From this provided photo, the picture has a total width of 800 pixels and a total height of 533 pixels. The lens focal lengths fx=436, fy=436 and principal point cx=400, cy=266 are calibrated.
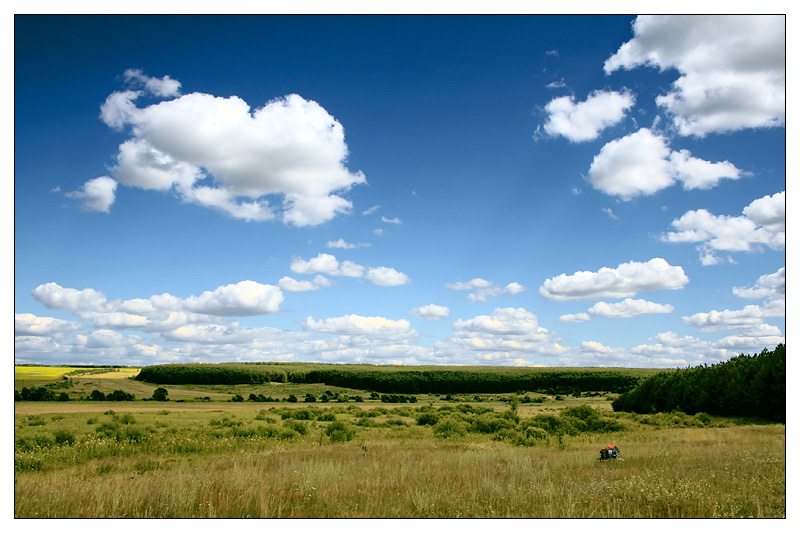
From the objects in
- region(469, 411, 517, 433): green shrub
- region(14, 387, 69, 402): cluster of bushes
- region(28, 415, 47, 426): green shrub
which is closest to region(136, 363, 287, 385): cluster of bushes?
region(14, 387, 69, 402): cluster of bushes

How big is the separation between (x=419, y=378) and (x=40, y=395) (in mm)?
98860

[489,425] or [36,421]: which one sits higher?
[36,421]

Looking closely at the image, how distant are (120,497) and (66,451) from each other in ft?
56.7

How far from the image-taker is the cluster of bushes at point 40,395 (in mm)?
64312

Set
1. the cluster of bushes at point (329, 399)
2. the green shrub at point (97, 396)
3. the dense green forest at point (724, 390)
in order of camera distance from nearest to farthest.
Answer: the dense green forest at point (724, 390) → the green shrub at point (97, 396) → the cluster of bushes at point (329, 399)

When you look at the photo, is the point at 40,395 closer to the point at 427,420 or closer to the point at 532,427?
the point at 427,420

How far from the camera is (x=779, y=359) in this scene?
3712 centimetres

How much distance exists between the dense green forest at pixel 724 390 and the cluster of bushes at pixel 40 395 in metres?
84.2

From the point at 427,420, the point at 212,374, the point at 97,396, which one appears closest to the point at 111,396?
the point at 97,396

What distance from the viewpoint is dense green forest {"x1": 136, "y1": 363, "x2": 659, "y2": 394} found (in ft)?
447

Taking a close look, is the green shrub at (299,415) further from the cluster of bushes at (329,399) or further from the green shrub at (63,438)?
the cluster of bushes at (329,399)

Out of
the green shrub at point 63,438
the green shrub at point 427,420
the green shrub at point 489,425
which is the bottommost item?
the green shrub at point 427,420

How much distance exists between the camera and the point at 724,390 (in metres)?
44.6

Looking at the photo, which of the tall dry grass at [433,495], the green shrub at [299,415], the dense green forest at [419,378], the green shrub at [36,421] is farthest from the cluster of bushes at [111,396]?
the tall dry grass at [433,495]
